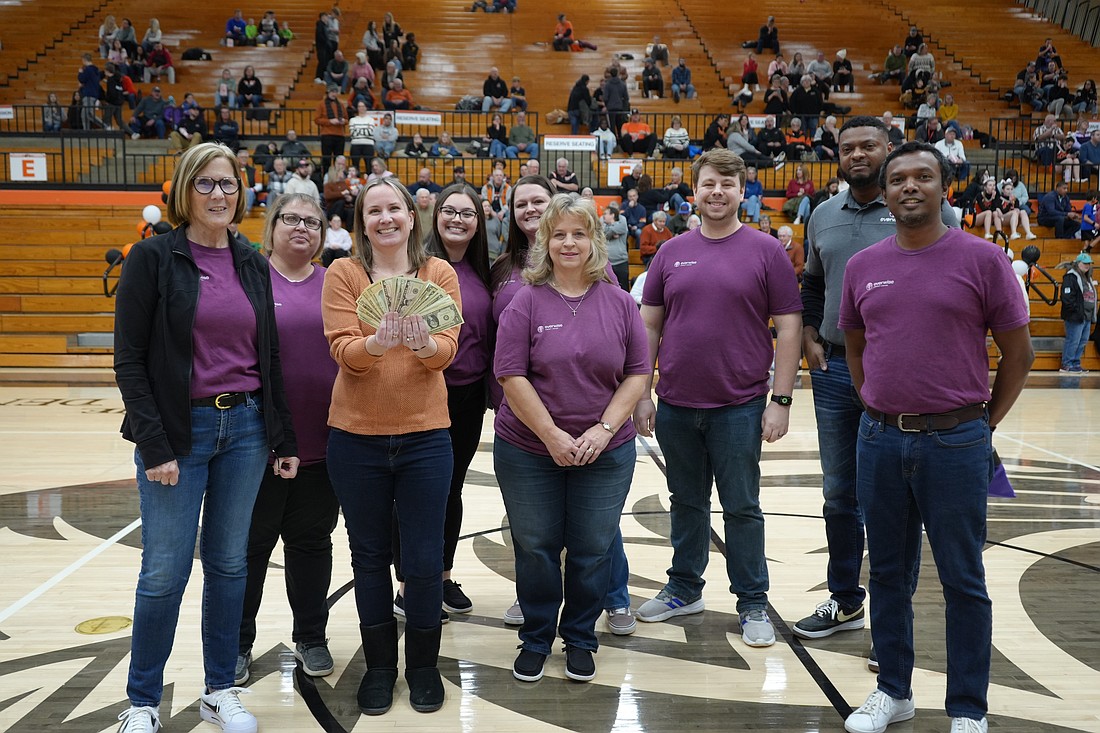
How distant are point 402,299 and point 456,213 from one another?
0.83 meters

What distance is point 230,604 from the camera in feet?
9.16

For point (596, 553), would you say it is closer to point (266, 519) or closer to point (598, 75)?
point (266, 519)

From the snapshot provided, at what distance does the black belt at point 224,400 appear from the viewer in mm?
2629

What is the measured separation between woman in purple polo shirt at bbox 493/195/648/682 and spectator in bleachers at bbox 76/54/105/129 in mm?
15405

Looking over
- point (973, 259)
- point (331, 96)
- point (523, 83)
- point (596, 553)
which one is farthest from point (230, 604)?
point (523, 83)

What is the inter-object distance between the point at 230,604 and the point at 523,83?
18700 mm

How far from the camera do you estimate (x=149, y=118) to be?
16531mm

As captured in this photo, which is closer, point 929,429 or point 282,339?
point 929,429

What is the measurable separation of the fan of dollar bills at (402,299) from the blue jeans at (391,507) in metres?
0.38

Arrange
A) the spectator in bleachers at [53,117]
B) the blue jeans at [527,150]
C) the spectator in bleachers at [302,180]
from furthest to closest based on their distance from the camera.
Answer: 1. the spectator in bleachers at [53,117]
2. the blue jeans at [527,150]
3. the spectator in bleachers at [302,180]

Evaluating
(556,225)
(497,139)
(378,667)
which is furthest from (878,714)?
(497,139)

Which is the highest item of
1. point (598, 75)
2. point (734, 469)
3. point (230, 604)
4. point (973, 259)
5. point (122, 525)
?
point (598, 75)

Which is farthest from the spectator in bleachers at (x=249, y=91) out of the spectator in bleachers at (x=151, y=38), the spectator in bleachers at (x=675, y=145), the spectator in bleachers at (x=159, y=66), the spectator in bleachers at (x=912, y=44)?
the spectator in bleachers at (x=912, y=44)

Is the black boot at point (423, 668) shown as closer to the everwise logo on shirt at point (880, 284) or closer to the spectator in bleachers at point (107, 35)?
the everwise logo on shirt at point (880, 284)
